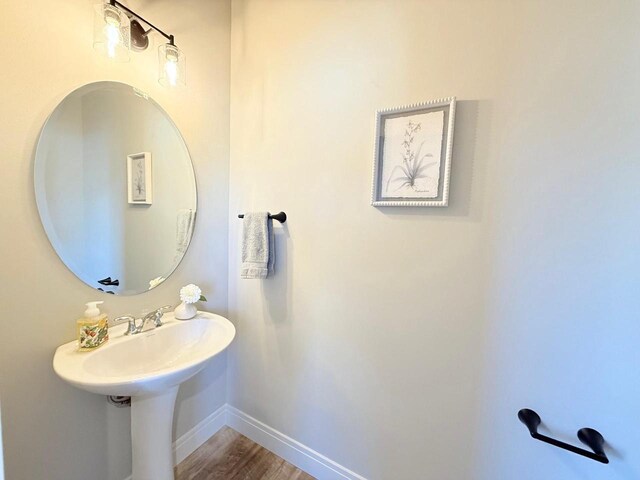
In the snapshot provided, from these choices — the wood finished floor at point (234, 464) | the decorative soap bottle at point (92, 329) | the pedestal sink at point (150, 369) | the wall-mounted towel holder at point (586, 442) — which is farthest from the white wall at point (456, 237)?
the decorative soap bottle at point (92, 329)

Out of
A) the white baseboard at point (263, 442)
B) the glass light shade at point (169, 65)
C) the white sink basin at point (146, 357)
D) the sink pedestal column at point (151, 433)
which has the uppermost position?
→ the glass light shade at point (169, 65)

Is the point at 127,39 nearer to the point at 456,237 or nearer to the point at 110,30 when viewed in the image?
the point at 110,30

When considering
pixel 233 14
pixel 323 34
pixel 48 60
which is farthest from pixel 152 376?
pixel 233 14

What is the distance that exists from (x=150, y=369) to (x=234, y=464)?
2.58 ft

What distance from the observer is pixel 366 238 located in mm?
1176

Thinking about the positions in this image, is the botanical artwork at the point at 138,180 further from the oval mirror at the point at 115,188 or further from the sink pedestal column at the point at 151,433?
the sink pedestal column at the point at 151,433

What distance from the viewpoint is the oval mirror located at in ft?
3.19

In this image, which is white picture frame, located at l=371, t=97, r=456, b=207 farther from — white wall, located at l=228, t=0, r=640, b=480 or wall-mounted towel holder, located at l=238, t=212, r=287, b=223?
wall-mounted towel holder, located at l=238, t=212, r=287, b=223

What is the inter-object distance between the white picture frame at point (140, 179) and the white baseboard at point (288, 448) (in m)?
1.39

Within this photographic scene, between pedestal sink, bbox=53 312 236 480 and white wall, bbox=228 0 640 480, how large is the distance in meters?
0.38

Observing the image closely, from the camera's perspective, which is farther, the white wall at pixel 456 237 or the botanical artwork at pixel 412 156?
the botanical artwork at pixel 412 156

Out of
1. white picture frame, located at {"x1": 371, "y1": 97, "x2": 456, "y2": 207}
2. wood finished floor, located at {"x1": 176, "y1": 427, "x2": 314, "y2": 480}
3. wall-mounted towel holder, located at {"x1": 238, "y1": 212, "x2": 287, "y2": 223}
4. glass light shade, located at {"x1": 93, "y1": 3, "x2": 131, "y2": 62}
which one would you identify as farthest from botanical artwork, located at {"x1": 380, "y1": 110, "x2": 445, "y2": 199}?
wood finished floor, located at {"x1": 176, "y1": 427, "x2": 314, "y2": 480}

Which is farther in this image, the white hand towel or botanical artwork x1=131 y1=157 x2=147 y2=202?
the white hand towel

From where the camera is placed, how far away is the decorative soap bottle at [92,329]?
0.98m
